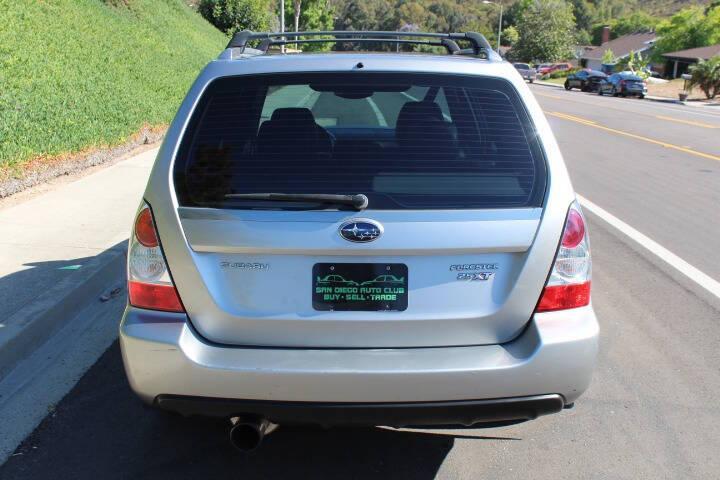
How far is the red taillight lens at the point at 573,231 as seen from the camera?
124 inches

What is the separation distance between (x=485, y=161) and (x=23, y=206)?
662 cm

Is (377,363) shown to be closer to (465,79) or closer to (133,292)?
(133,292)

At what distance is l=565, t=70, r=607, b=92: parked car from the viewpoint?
166 ft

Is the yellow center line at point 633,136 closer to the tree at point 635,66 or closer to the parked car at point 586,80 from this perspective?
the parked car at point 586,80

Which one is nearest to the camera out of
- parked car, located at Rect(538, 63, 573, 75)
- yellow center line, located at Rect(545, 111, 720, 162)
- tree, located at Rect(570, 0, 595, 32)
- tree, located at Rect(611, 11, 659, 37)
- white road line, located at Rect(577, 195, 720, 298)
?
white road line, located at Rect(577, 195, 720, 298)

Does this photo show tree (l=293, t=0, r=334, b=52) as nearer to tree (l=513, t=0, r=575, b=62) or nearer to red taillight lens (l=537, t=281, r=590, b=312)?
tree (l=513, t=0, r=575, b=62)

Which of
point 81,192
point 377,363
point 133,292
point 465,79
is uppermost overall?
point 465,79

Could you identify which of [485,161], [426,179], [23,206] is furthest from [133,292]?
[23,206]

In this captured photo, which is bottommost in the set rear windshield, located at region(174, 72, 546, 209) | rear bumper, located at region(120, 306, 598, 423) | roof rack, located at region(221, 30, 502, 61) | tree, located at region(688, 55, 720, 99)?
tree, located at region(688, 55, 720, 99)

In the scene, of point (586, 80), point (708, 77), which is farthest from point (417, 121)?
point (586, 80)

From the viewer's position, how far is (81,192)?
9.43 metres

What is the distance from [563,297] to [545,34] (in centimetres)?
9885

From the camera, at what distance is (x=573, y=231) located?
318 cm

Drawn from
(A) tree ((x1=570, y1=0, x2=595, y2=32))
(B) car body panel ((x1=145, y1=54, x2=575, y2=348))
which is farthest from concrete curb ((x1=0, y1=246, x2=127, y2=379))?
(A) tree ((x1=570, y1=0, x2=595, y2=32))
